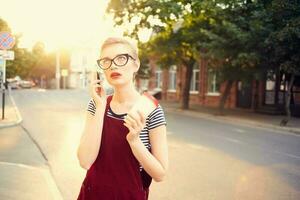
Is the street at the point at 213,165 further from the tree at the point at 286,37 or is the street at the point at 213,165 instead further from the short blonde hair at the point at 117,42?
the short blonde hair at the point at 117,42

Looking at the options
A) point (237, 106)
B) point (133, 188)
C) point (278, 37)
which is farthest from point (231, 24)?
point (133, 188)

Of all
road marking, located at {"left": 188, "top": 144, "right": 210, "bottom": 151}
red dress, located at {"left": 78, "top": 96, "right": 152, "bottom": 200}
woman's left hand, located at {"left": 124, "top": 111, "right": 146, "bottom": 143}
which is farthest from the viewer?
road marking, located at {"left": 188, "top": 144, "right": 210, "bottom": 151}

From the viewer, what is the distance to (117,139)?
2062 mm

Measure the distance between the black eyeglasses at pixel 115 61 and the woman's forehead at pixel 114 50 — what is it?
0.7 inches

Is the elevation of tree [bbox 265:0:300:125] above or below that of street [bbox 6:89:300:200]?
above

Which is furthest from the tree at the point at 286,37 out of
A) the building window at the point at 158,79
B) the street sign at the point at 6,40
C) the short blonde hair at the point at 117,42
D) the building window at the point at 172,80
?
the building window at the point at 158,79

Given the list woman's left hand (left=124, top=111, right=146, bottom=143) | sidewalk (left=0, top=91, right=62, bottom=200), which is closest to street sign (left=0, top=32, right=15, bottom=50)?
sidewalk (left=0, top=91, right=62, bottom=200)

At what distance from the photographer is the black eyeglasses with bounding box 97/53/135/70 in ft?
6.92

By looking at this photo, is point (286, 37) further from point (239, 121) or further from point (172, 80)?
point (172, 80)

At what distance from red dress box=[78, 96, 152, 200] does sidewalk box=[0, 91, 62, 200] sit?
3.41 metres

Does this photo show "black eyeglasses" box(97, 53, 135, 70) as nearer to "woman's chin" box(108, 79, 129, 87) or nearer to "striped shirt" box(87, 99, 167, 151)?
"woman's chin" box(108, 79, 129, 87)

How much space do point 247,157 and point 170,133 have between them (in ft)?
14.2

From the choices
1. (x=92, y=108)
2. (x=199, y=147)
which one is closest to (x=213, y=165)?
(x=199, y=147)

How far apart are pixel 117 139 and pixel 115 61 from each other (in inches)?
15.8
